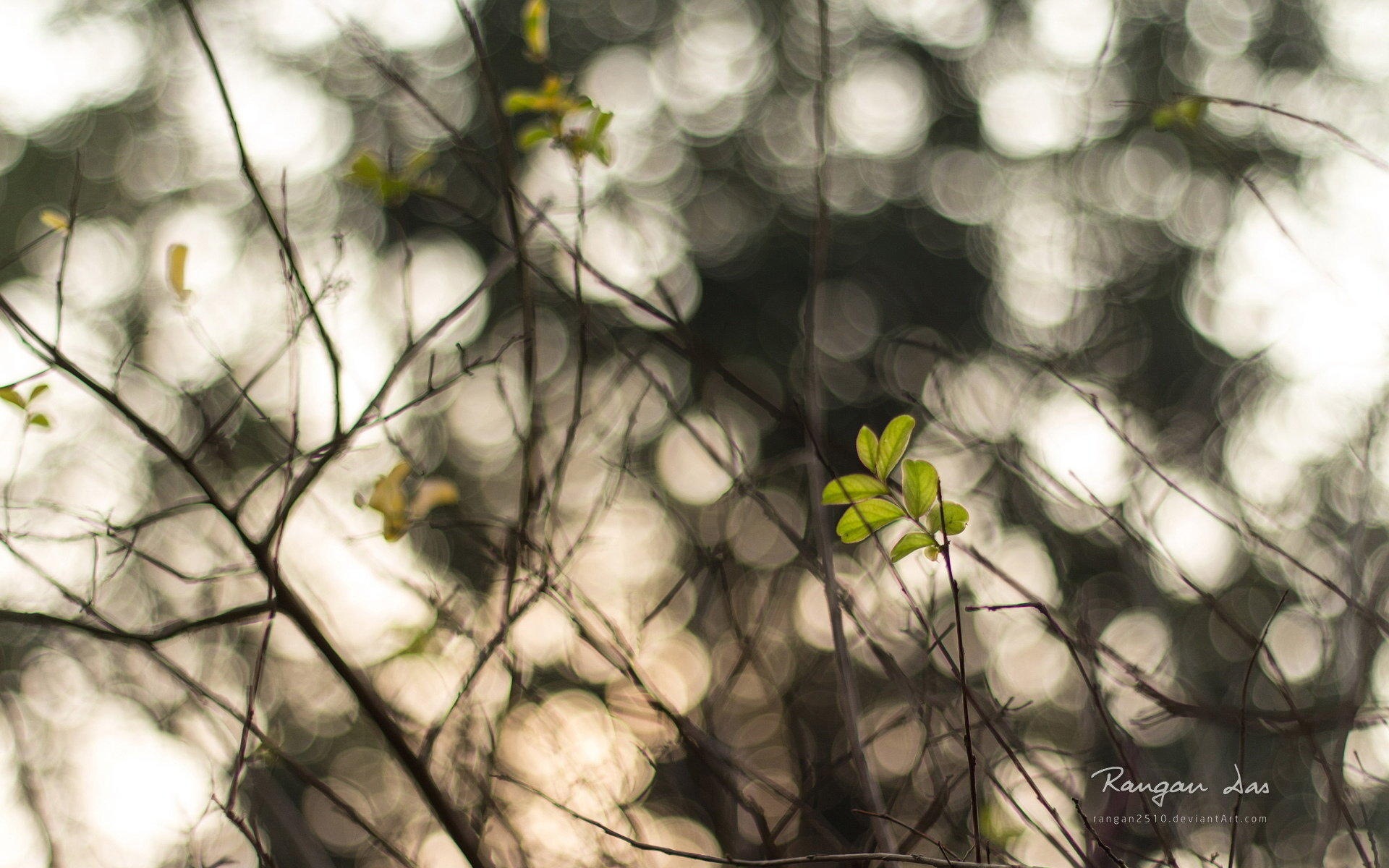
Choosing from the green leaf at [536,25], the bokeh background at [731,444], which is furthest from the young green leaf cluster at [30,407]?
the green leaf at [536,25]

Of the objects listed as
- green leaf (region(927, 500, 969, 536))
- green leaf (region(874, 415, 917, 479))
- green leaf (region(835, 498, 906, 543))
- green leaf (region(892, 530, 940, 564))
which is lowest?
green leaf (region(892, 530, 940, 564))

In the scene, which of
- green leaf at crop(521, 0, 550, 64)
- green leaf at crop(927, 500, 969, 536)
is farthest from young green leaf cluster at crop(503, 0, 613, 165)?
green leaf at crop(927, 500, 969, 536)

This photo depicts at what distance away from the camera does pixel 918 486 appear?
982mm

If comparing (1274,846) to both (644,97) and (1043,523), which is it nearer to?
(1043,523)

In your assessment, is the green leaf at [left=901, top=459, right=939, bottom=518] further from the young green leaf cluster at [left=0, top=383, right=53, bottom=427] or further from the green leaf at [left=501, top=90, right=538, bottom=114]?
the young green leaf cluster at [left=0, top=383, right=53, bottom=427]

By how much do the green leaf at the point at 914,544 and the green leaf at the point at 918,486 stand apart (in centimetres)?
3

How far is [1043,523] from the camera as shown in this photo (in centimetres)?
199

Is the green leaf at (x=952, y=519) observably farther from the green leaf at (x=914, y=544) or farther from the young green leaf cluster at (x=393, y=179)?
the young green leaf cluster at (x=393, y=179)

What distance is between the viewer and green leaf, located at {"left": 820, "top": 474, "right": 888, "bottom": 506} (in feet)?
3.27

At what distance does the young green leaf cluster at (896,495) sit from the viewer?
0.97 meters

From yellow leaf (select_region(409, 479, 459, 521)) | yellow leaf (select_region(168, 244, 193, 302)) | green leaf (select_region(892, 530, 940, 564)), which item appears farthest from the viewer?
yellow leaf (select_region(409, 479, 459, 521))

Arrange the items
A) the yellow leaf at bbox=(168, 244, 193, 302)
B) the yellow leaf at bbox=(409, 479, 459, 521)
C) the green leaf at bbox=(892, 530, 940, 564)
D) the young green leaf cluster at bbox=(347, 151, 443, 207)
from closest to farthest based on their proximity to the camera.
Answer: the green leaf at bbox=(892, 530, 940, 564)
the yellow leaf at bbox=(168, 244, 193, 302)
the yellow leaf at bbox=(409, 479, 459, 521)
the young green leaf cluster at bbox=(347, 151, 443, 207)

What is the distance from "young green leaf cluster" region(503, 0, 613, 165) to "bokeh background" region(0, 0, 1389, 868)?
5.9 inches

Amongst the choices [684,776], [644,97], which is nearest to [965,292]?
[644,97]
